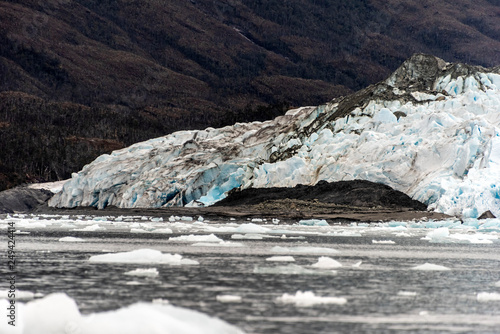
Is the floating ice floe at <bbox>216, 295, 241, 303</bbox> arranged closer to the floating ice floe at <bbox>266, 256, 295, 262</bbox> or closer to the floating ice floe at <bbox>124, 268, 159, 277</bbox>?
the floating ice floe at <bbox>124, 268, 159, 277</bbox>

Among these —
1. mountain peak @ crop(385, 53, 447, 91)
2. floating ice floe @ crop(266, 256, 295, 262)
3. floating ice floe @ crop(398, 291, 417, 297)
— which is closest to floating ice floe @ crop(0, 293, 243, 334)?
floating ice floe @ crop(398, 291, 417, 297)

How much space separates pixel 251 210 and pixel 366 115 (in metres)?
13.8

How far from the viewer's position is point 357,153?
5319 centimetres

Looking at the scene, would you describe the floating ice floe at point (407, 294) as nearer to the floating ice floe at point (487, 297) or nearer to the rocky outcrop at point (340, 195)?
the floating ice floe at point (487, 297)

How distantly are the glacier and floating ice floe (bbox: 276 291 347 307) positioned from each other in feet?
97.4

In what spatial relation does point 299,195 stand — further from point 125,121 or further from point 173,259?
point 125,121

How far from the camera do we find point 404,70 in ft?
218

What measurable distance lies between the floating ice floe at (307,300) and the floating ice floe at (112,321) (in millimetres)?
2051

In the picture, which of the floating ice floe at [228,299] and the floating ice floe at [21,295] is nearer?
the floating ice floe at [228,299]

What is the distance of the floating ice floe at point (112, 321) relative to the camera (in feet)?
28.7

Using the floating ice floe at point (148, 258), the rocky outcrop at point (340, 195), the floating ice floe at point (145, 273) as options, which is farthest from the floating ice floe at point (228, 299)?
the rocky outcrop at point (340, 195)

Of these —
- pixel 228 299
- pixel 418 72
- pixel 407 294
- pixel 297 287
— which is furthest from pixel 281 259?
pixel 418 72

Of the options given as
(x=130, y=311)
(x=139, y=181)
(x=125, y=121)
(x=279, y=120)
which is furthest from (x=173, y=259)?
(x=125, y=121)

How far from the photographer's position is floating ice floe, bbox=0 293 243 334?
8.76 m
